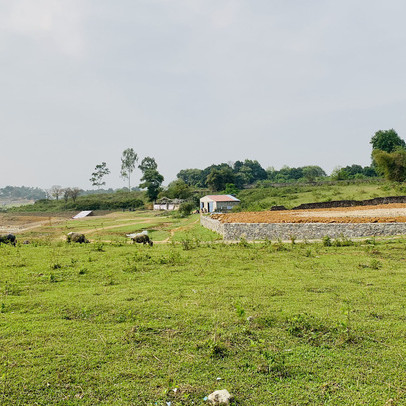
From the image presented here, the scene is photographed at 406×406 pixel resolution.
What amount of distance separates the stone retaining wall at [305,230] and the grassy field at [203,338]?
7.85 meters

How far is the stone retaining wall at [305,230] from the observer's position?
55.5ft

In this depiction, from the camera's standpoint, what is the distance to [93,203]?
249 ft

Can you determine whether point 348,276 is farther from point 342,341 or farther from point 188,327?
point 188,327

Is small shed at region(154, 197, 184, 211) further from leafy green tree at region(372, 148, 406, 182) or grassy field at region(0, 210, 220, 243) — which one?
leafy green tree at region(372, 148, 406, 182)

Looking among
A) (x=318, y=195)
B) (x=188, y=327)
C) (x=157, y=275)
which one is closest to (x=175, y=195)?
(x=318, y=195)

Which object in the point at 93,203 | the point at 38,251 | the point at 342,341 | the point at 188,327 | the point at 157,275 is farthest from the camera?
the point at 93,203

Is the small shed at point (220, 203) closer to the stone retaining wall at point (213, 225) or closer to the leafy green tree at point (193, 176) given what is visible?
the stone retaining wall at point (213, 225)

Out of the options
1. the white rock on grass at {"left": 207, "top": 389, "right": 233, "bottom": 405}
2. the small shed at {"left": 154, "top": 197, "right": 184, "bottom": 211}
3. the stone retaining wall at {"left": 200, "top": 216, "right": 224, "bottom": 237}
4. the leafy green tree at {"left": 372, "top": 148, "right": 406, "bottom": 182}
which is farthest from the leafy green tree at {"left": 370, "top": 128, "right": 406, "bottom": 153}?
the white rock on grass at {"left": 207, "top": 389, "right": 233, "bottom": 405}

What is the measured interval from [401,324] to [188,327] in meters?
3.61

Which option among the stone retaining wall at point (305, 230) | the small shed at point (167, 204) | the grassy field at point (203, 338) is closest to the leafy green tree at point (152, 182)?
the small shed at point (167, 204)

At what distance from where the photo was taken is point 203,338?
218 inches

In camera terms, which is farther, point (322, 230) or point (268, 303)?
point (322, 230)

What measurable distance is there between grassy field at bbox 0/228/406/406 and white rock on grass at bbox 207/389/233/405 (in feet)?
0.38

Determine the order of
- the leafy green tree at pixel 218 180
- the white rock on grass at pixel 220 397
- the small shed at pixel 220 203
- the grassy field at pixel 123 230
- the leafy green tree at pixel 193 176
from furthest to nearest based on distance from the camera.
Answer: the leafy green tree at pixel 193 176 → the leafy green tree at pixel 218 180 → the small shed at pixel 220 203 → the grassy field at pixel 123 230 → the white rock on grass at pixel 220 397
